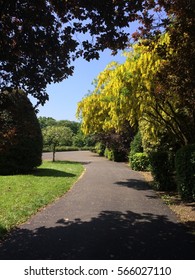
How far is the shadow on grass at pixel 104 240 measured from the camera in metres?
5.52

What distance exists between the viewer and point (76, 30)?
21.8 feet

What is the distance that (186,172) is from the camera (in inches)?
398

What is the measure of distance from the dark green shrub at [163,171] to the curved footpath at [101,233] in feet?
7.20

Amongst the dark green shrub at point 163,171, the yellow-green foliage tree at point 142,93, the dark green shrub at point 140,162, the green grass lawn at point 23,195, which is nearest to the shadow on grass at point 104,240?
the green grass lawn at point 23,195

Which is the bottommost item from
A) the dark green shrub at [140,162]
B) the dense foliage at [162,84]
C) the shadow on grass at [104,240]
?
the shadow on grass at [104,240]

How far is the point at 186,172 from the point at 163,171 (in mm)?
2936

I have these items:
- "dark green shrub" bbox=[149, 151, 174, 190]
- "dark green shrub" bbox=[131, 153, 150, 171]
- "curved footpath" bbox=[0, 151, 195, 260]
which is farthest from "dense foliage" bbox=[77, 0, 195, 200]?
"dark green shrub" bbox=[131, 153, 150, 171]

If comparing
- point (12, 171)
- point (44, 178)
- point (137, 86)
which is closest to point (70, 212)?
point (137, 86)

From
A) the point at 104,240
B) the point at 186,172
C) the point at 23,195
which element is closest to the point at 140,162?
the point at 186,172

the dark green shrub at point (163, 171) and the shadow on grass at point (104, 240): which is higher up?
the dark green shrub at point (163, 171)

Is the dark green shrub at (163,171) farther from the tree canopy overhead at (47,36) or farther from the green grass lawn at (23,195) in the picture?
the tree canopy overhead at (47,36)

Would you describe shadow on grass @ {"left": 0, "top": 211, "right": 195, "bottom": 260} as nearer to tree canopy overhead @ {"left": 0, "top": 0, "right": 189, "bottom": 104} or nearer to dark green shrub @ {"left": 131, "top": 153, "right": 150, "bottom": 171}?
tree canopy overhead @ {"left": 0, "top": 0, "right": 189, "bottom": 104}

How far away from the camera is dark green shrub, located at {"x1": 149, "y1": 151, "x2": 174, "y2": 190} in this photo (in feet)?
42.8

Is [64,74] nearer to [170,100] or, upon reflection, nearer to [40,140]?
[170,100]
